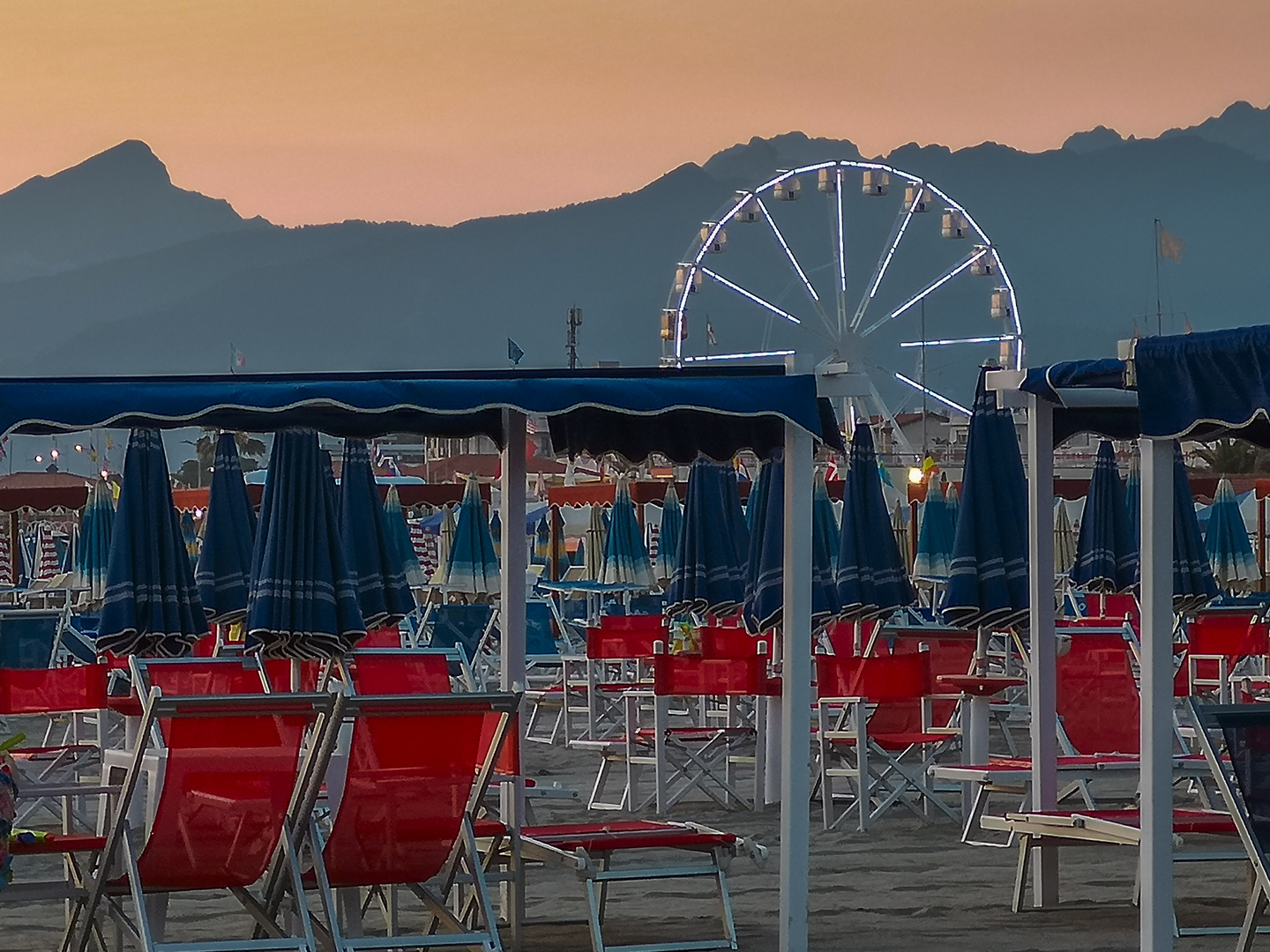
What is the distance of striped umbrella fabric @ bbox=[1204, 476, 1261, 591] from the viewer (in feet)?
51.2

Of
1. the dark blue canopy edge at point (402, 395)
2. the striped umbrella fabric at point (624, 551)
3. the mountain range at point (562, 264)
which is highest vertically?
the mountain range at point (562, 264)

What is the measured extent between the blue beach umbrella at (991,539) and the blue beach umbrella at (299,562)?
2.13 metres

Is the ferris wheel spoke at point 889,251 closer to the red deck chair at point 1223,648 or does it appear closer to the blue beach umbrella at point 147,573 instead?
the red deck chair at point 1223,648

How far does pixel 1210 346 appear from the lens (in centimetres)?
498

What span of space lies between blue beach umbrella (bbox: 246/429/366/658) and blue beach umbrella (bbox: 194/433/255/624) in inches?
42.9

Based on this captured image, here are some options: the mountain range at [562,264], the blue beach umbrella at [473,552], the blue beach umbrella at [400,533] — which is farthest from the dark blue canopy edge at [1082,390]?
the mountain range at [562,264]

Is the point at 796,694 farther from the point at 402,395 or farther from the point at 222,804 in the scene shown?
the point at 222,804

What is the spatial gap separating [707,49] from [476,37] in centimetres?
846

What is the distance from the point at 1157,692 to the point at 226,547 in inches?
171

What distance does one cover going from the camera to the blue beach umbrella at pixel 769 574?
27.9 ft

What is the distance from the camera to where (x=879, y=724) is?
29.5 ft

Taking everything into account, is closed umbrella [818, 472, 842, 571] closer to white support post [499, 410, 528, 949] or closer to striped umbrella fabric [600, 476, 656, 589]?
white support post [499, 410, 528, 949]

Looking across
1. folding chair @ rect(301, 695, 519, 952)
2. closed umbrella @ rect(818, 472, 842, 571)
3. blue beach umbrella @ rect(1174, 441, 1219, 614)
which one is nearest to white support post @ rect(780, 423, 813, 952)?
folding chair @ rect(301, 695, 519, 952)

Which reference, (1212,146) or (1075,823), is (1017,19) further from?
(1212,146)
